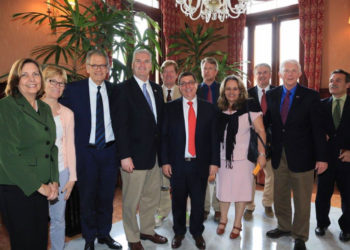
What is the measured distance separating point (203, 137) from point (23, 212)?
1.60 meters

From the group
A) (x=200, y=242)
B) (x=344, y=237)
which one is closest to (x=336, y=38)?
(x=344, y=237)

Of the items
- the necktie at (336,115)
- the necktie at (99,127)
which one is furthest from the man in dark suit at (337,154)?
the necktie at (99,127)

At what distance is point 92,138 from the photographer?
8.80 ft

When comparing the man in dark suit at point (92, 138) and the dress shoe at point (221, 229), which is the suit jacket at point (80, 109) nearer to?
the man in dark suit at point (92, 138)

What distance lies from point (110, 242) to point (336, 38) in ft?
19.2

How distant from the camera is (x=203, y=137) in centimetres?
281

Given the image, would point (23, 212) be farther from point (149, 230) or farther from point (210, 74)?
point (210, 74)

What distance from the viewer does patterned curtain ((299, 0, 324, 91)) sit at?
624 centimetres

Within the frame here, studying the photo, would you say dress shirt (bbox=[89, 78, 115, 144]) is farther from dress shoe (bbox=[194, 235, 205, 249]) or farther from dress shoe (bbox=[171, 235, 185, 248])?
dress shoe (bbox=[194, 235, 205, 249])

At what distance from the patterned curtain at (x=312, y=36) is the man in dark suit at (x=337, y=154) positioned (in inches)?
130

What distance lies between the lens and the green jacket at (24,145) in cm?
170

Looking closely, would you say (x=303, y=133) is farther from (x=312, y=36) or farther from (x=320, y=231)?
(x=312, y=36)

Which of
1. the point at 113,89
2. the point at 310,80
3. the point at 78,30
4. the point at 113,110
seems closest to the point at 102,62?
the point at 113,89

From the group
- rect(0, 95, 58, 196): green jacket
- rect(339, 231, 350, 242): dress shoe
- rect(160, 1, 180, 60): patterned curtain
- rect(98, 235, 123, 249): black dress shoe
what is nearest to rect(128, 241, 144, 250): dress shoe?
rect(98, 235, 123, 249): black dress shoe
